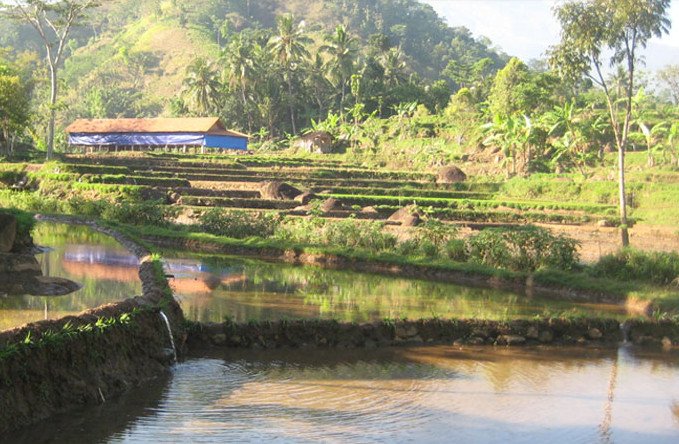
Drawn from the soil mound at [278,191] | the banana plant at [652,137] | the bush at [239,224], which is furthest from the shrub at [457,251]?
the banana plant at [652,137]

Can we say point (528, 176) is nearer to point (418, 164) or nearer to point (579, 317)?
point (418, 164)

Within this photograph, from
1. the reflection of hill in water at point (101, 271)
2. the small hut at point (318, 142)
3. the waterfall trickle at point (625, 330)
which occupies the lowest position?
the waterfall trickle at point (625, 330)

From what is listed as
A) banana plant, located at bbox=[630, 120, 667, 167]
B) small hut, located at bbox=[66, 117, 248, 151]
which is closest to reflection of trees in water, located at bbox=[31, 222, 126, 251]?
banana plant, located at bbox=[630, 120, 667, 167]

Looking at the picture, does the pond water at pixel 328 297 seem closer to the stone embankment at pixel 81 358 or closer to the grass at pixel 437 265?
the grass at pixel 437 265

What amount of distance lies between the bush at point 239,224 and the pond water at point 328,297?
421cm

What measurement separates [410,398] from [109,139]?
5680 centimetres

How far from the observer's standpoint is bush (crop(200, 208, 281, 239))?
2444cm

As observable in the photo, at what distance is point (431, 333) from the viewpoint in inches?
499

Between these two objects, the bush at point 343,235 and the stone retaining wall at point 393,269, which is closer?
the stone retaining wall at point 393,269

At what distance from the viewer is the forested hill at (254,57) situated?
74.1 meters

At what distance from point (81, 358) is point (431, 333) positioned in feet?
19.7

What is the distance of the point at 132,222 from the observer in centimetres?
2719

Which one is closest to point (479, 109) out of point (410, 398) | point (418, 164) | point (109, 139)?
point (418, 164)

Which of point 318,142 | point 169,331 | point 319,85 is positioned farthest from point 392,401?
point 319,85
